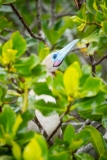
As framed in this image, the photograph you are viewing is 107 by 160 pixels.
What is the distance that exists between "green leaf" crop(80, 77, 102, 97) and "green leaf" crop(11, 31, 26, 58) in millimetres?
211

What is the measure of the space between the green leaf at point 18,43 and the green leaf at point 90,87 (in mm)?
211

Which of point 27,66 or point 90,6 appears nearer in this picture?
point 27,66

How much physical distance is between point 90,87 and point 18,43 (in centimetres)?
25

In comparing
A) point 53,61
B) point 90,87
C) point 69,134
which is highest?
point 90,87

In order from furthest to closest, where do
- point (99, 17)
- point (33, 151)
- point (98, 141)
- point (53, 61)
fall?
1. point (53, 61)
2. point (99, 17)
3. point (98, 141)
4. point (33, 151)

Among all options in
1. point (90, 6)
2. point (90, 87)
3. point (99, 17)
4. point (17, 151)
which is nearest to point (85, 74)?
point (90, 87)

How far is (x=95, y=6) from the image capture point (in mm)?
1898

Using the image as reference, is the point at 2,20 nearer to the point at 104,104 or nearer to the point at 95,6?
the point at 95,6

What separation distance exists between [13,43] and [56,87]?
19 cm

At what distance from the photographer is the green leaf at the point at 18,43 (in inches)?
55.3

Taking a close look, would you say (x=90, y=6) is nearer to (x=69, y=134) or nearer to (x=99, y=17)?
(x=99, y=17)

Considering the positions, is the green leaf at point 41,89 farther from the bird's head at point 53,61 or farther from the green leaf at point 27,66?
the bird's head at point 53,61

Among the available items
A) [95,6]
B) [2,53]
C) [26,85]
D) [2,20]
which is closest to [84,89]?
[26,85]

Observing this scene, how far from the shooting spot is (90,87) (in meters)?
1.36
